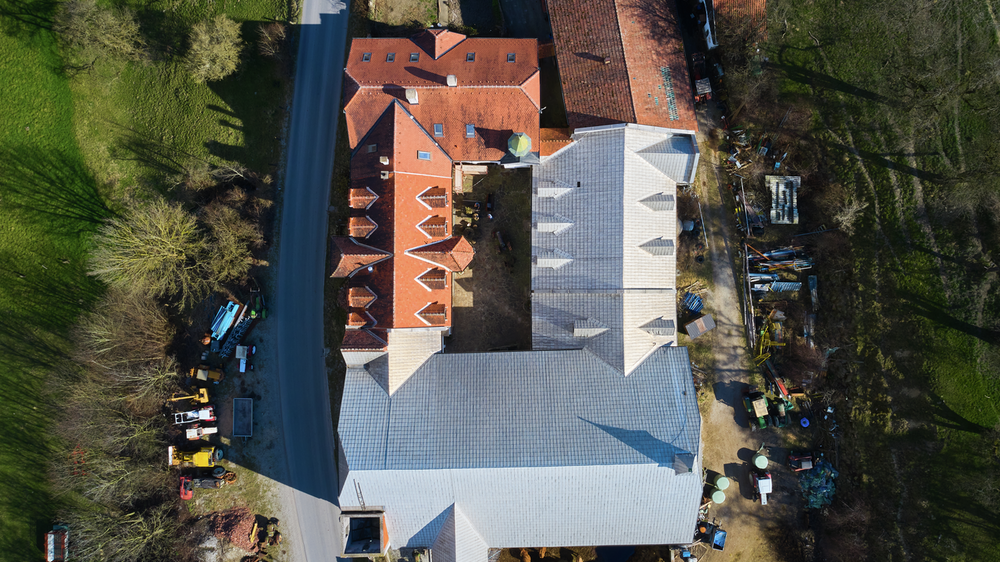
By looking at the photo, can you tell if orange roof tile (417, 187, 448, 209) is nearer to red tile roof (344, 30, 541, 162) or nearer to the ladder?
red tile roof (344, 30, 541, 162)

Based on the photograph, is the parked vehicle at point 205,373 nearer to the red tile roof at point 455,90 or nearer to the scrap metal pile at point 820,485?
the red tile roof at point 455,90

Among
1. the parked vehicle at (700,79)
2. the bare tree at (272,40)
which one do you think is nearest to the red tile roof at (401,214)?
the bare tree at (272,40)

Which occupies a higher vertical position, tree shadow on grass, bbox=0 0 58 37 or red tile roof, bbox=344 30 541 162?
tree shadow on grass, bbox=0 0 58 37

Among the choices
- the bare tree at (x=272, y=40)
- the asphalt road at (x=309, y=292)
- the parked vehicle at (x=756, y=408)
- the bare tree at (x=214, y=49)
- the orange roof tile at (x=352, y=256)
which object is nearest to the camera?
the orange roof tile at (x=352, y=256)

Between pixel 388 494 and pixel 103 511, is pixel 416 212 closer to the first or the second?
pixel 388 494

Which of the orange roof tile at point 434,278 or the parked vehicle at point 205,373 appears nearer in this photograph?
the orange roof tile at point 434,278

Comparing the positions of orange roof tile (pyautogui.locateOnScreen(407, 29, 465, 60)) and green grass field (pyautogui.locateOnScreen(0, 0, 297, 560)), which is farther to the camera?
green grass field (pyautogui.locateOnScreen(0, 0, 297, 560))

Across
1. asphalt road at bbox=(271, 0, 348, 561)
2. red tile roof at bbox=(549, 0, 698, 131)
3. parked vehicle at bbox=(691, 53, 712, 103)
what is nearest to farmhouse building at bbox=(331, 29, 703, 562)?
red tile roof at bbox=(549, 0, 698, 131)

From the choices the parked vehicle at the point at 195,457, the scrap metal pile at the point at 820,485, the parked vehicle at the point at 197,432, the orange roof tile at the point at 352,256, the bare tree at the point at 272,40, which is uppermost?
the bare tree at the point at 272,40
